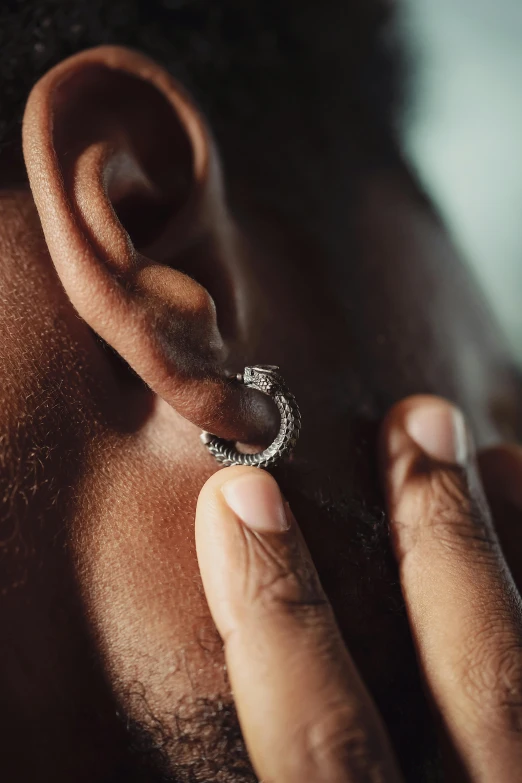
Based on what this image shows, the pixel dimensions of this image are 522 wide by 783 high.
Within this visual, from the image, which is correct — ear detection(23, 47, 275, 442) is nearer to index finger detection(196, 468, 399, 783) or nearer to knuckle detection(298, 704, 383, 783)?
index finger detection(196, 468, 399, 783)

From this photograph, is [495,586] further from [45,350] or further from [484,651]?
[45,350]

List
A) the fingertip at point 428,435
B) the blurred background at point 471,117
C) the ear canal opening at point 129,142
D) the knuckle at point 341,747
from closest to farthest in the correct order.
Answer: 1. the knuckle at point 341,747
2. the ear canal opening at point 129,142
3. the fingertip at point 428,435
4. the blurred background at point 471,117

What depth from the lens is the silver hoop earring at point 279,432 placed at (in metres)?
0.77

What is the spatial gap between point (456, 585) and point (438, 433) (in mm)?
240

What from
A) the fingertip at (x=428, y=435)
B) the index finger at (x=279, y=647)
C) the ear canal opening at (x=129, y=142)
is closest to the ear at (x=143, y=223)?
the ear canal opening at (x=129, y=142)

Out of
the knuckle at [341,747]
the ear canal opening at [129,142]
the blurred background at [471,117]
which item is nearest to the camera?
the knuckle at [341,747]

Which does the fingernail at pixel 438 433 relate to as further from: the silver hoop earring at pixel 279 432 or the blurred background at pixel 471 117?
the blurred background at pixel 471 117

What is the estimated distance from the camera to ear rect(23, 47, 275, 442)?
2.32 ft

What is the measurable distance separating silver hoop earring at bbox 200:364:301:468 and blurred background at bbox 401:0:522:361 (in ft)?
2.81

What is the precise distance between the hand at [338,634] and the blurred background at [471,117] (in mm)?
836

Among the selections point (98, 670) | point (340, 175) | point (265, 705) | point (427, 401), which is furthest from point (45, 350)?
point (340, 175)

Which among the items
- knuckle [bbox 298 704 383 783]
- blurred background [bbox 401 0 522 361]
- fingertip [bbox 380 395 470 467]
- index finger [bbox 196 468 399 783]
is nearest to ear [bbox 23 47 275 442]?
index finger [bbox 196 468 399 783]

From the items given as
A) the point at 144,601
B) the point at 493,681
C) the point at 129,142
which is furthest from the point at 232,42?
the point at 493,681

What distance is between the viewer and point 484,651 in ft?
2.61
